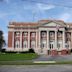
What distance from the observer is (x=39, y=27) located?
102188 mm

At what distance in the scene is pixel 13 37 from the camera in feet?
343

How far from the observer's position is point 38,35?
4080 inches

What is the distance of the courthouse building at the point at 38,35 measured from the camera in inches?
4013

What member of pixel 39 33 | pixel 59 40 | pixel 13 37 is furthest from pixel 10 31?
pixel 59 40

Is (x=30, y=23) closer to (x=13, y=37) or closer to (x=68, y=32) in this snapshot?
(x=13, y=37)

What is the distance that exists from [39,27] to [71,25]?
12927mm

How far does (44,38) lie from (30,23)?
8395mm

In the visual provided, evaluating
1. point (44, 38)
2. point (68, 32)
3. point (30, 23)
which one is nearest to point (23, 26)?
point (30, 23)

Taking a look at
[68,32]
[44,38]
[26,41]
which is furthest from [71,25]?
[26,41]

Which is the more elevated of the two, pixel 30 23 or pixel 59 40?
pixel 30 23

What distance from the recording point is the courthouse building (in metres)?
102

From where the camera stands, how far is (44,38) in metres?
104

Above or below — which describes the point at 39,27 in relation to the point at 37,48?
above

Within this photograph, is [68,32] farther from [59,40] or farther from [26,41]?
[26,41]
